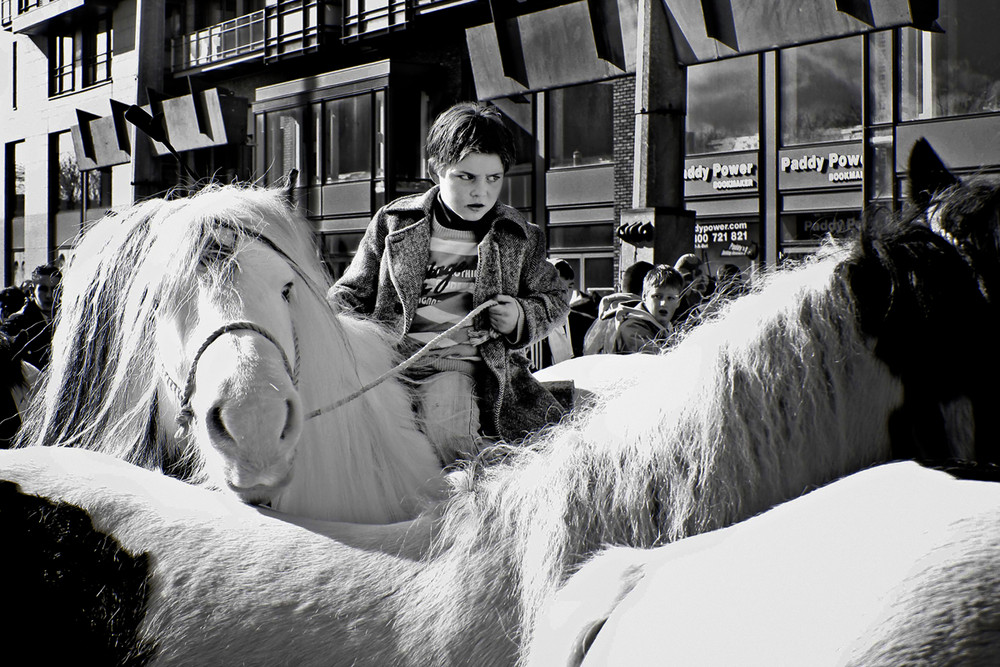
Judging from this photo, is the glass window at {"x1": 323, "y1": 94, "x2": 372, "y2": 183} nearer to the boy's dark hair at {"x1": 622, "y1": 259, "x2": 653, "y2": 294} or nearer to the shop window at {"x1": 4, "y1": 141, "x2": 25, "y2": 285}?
the boy's dark hair at {"x1": 622, "y1": 259, "x2": 653, "y2": 294}

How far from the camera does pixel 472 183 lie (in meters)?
2.72

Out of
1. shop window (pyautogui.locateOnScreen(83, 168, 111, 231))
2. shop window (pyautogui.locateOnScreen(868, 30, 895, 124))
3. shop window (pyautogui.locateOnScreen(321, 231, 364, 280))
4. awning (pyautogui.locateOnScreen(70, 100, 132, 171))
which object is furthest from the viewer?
shop window (pyautogui.locateOnScreen(83, 168, 111, 231))

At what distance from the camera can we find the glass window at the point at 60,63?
30.8m

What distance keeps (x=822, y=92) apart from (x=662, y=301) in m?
11.6

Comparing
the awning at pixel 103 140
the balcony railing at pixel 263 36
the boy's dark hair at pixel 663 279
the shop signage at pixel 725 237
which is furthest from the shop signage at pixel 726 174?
the boy's dark hair at pixel 663 279

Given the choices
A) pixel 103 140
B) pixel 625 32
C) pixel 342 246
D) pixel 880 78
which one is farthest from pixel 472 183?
pixel 342 246

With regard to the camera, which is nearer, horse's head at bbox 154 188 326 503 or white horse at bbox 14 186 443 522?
horse's head at bbox 154 188 326 503

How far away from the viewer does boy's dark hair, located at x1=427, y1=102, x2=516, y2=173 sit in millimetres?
2676

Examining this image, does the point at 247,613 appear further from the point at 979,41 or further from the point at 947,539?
the point at 979,41

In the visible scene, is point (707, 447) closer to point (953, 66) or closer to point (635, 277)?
Answer: point (635, 277)

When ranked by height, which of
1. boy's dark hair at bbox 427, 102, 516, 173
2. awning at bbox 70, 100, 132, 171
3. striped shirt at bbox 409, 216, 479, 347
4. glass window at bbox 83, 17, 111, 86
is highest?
glass window at bbox 83, 17, 111, 86

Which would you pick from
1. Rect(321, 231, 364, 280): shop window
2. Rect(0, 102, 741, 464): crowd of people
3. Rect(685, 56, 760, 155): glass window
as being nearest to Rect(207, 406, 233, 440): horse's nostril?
Rect(0, 102, 741, 464): crowd of people

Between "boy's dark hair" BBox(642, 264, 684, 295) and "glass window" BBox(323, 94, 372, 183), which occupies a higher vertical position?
"glass window" BBox(323, 94, 372, 183)

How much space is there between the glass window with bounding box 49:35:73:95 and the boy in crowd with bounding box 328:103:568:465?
32259mm
